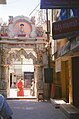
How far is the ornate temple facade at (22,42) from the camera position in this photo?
26500 mm

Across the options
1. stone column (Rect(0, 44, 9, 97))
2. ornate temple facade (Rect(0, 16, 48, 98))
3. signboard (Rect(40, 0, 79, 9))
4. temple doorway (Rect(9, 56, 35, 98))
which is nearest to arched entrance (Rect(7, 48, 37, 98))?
temple doorway (Rect(9, 56, 35, 98))

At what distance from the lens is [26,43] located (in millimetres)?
26906

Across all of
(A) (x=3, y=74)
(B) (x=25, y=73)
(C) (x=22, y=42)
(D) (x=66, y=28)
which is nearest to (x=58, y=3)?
(D) (x=66, y=28)

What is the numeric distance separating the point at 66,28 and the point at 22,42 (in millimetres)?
15185

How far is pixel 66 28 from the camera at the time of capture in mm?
11781

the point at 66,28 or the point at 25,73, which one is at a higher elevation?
the point at 66,28

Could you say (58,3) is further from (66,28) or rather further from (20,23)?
(20,23)

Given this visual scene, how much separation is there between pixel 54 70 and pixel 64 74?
12.6 ft

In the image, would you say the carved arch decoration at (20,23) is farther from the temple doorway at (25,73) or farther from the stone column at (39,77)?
the temple doorway at (25,73)

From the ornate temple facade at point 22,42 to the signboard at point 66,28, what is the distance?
46.8ft

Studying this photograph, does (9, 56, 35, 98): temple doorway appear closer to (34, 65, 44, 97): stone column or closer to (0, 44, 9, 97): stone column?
(0, 44, 9, 97): stone column

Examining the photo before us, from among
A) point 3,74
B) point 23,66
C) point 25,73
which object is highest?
point 23,66

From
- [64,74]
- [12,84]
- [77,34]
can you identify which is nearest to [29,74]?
[12,84]

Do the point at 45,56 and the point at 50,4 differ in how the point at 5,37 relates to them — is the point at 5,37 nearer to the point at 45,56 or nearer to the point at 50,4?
the point at 45,56
